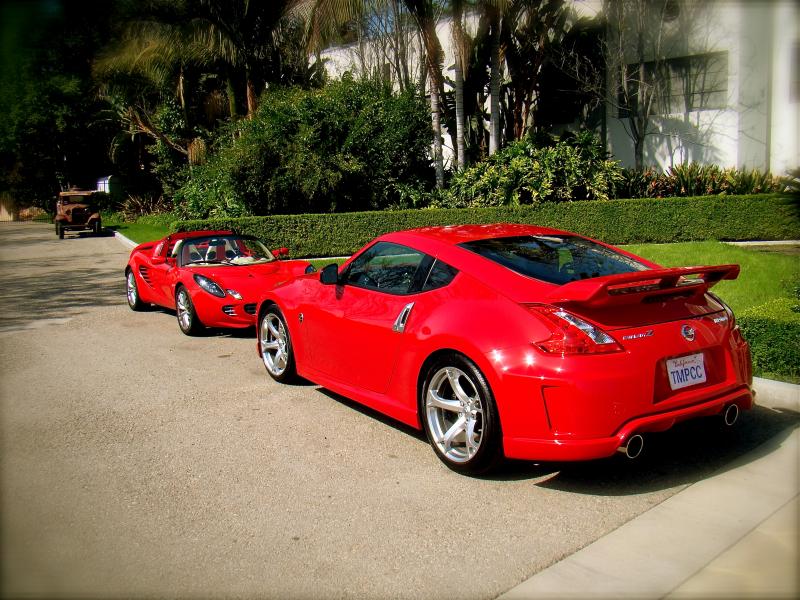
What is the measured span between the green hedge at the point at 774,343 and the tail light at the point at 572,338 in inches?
108

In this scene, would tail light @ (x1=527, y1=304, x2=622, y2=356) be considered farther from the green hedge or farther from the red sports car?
the red sports car

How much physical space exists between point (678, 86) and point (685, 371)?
756 inches

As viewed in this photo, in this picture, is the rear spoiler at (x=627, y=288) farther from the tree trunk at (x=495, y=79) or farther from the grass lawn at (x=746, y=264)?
the tree trunk at (x=495, y=79)

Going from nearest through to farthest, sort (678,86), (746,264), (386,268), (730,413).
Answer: (730,413)
(386,268)
(746,264)
(678,86)

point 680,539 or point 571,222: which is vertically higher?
point 571,222

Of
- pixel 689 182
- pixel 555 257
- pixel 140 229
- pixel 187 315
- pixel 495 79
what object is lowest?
pixel 187 315

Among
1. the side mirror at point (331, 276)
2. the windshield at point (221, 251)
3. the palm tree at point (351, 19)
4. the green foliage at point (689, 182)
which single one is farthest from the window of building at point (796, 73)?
the green foliage at point (689, 182)

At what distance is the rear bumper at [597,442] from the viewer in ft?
12.6

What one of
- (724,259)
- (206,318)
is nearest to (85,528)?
(206,318)

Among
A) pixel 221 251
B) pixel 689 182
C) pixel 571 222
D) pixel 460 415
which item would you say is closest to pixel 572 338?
pixel 460 415

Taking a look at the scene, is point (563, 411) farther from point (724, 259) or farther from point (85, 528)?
point (724, 259)

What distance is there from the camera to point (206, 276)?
9.23 m

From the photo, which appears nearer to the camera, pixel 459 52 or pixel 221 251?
pixel 221 251

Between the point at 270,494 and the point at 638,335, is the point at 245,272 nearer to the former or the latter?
the point at 270,494
